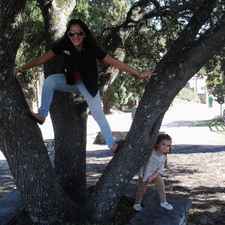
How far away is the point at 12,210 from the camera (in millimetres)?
6941

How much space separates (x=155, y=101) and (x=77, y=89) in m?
0.87

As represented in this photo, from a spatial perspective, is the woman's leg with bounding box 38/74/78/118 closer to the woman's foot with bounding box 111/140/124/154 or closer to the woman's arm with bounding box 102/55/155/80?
the woman's arm with bounding box 102/55/155/80

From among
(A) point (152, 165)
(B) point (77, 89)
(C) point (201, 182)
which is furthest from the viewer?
(C) point (201, 182)

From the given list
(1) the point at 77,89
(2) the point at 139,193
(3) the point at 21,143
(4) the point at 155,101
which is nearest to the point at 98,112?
(1) the point at 77,89

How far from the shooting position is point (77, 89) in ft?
20.5

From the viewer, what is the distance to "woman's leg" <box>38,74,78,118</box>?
19.9ft

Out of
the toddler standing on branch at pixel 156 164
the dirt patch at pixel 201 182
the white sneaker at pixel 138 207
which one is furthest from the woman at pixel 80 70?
the dirt patch at pixel 201 182

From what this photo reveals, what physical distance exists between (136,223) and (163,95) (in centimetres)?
146

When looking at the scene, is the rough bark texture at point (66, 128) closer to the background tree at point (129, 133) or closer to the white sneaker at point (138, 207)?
the white sneaker at point (138, 207)

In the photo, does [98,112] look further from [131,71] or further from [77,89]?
[131,71]

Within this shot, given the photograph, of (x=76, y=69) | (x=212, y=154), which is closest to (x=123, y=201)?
(x=76, y=69)

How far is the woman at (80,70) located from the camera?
19.7 feet

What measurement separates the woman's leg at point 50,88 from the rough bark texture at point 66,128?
0.79 meters

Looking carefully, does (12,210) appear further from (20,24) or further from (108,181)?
(20,24)
